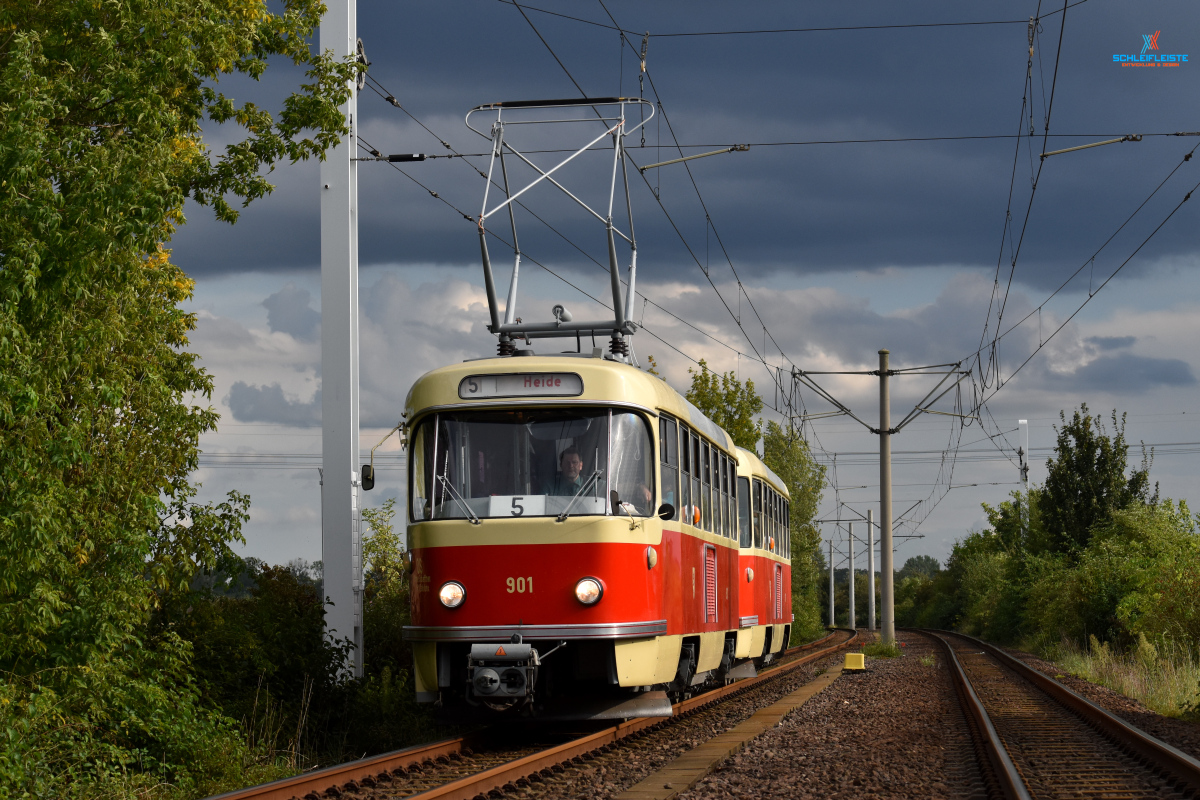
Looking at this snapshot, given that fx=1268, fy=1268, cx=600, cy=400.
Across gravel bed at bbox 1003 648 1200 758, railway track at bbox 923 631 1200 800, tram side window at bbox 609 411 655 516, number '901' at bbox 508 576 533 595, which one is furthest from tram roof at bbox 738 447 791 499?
number '901' at bbox 508 576 533 595

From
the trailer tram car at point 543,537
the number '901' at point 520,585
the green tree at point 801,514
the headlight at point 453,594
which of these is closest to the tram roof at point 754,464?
the trailer tram car at point 543,537

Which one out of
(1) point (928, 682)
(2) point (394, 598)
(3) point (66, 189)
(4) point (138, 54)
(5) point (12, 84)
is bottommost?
(1) point (928, 682)

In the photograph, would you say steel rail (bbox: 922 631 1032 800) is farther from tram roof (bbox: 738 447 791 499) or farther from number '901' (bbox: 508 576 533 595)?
tram roof (bbox: 738 447 791 499)

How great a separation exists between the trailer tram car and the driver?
11mm

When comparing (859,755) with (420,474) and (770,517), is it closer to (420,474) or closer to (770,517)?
(420,474)

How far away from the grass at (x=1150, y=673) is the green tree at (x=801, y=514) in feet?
57.4

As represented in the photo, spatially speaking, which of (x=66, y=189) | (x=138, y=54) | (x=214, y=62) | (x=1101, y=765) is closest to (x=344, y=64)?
(x=214, y=62)

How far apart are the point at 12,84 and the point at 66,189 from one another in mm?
930

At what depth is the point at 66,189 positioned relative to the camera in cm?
1025

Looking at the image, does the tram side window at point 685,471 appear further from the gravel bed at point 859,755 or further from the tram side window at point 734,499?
the tram side window at point 734,499

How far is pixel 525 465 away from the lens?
11258mm

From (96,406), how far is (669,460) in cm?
522

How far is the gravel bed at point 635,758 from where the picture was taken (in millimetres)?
9220

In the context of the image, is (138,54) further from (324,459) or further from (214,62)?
(324,459)
